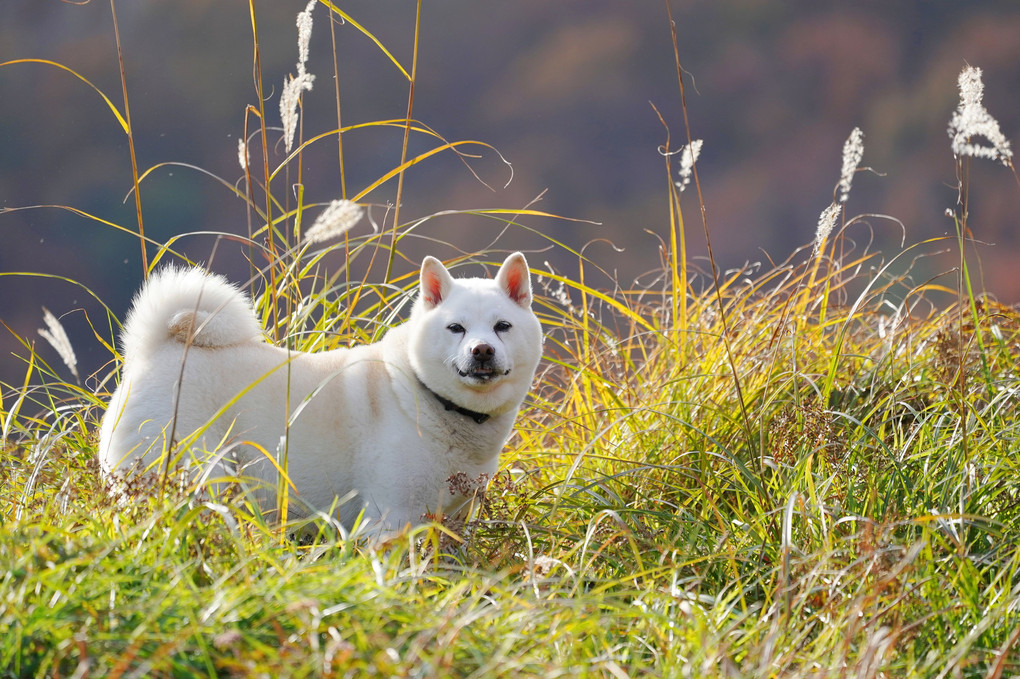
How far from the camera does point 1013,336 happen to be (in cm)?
415

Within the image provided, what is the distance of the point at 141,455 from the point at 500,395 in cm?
122

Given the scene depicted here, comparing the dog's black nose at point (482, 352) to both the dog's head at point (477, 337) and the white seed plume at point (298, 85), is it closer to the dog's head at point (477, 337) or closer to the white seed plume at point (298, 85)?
the dog's head at point (477, 337)

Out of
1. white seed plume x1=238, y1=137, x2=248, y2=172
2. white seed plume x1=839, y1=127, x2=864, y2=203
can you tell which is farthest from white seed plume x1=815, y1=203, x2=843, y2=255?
white seed plume x1=238, y1=137, x2=248, y2=172

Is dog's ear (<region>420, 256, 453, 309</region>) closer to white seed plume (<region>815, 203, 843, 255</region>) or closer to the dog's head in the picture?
the dog's head

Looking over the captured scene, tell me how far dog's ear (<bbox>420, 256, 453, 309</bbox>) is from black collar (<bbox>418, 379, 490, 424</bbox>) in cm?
29

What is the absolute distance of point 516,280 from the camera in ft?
10.3

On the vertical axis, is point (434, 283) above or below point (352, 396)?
above

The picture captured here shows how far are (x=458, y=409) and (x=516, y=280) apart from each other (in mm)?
511

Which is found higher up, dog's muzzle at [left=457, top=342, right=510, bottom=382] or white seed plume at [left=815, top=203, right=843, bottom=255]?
white seed plume at [left=815, top=203, right=843, bottom=255]

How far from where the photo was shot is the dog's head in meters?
2.88

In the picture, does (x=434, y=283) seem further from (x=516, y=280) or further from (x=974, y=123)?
(x=974, y=123)

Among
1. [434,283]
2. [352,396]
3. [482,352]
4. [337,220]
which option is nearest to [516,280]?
[434,283]

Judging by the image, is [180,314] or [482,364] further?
[180,314]

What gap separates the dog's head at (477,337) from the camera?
288 centimetres
